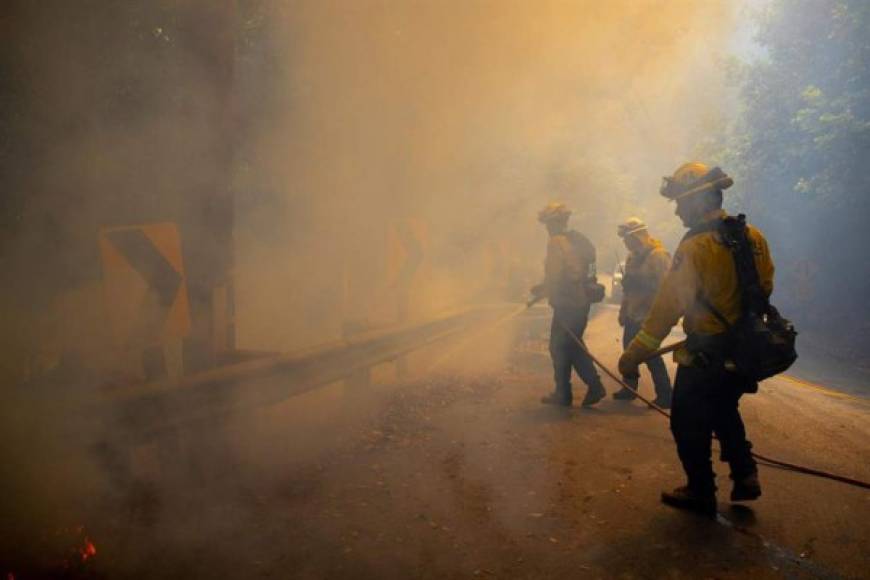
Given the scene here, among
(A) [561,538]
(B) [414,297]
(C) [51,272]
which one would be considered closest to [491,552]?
(A) [561,538]

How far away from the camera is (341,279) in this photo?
8.38 m

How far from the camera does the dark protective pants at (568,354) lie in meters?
5.56

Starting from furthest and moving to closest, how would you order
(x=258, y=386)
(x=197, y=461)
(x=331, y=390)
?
(x=331, y=390) → (x=258, y=386) → (x=197, y=461)

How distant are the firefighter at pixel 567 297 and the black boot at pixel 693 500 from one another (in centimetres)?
223

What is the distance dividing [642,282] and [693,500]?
285cm

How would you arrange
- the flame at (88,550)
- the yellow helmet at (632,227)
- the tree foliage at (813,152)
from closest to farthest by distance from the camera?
1. the flame at (88,550)
2. the yellow helmet at (632,227)
3. the tree foliage at (813,152)

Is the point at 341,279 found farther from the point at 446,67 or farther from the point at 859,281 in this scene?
the point at 859,281

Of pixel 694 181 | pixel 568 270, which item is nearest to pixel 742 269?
pixel 694 181

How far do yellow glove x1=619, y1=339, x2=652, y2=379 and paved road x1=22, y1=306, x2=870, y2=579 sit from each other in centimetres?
72

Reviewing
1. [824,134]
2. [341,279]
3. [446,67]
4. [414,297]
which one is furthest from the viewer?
[824,134]

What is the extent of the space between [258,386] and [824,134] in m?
12.7

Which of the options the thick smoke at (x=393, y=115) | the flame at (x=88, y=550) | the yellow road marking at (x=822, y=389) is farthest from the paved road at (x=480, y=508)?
the thick smoke at (x=393, y=115)

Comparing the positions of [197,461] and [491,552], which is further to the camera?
[197,461]

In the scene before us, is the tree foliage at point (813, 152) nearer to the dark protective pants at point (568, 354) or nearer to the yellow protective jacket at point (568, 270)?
the yellow protective jacket at point (568, 270)
